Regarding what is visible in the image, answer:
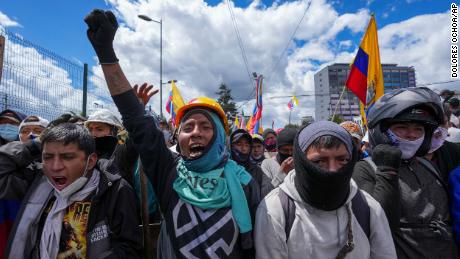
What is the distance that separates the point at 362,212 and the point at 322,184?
33cm

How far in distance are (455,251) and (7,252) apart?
2.79 metres

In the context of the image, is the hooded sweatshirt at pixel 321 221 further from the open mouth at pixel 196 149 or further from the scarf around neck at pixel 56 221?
the scarf around neck at pixel 56 221

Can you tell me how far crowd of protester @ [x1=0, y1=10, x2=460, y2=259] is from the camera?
168cm

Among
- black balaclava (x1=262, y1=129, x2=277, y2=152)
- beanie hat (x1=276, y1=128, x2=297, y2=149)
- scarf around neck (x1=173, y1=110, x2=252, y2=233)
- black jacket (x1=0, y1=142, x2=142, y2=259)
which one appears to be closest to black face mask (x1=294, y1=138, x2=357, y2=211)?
scarf around neck (x1=173, y1=110, x2=252, y2=233)

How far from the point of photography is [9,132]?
325 centimetres

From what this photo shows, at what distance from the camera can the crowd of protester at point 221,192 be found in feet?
5.52

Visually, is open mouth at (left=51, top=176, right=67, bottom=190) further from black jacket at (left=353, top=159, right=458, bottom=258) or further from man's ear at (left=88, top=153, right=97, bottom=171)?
black jacket at (left=353, top=159, right=458, bottom=258)

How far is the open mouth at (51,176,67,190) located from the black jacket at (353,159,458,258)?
6.61ft

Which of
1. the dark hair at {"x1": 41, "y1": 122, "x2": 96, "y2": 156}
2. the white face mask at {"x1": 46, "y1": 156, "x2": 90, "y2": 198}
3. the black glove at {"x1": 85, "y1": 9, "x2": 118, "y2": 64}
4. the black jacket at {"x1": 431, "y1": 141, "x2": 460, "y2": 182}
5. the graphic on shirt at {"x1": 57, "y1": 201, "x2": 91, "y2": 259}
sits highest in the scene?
the black glove at {"x1": 85, "y1": 9, "x2": 118, "y2": 64}

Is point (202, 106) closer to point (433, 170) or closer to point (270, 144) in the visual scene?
point (433, 170)

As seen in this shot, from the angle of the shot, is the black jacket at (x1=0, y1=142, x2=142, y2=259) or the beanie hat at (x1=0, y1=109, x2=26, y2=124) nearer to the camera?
the black jacket at (x1=0, y1=142, x2=142, y2=259)

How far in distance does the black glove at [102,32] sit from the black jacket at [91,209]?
79 centimetres

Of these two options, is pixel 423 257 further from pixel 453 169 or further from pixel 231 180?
pixel 231 180

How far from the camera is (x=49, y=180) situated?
6.35ft
